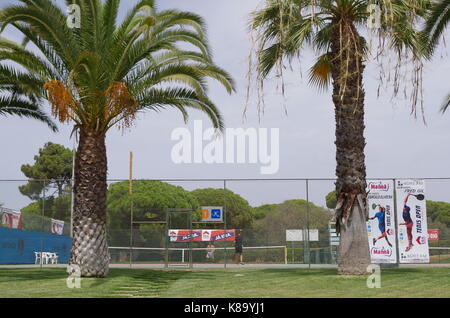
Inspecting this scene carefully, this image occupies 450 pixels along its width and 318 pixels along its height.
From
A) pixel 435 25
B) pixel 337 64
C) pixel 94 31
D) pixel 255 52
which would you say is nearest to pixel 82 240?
pixel 94 31

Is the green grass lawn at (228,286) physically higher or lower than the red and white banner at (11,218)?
lower

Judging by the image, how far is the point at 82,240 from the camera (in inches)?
603

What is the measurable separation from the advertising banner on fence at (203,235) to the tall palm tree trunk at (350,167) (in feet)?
34.9

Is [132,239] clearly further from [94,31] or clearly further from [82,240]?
[94,31]

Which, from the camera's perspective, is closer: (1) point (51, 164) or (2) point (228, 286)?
(2) point (228, 286)

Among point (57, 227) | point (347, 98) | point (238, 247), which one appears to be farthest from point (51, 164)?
point (347, 98)

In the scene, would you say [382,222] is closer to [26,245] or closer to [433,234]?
[433,234]

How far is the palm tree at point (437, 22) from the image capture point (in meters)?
15.8

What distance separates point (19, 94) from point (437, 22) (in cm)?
1261

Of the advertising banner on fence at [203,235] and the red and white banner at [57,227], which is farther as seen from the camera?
the red and white banner at [57,227]

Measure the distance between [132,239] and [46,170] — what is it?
134 ft

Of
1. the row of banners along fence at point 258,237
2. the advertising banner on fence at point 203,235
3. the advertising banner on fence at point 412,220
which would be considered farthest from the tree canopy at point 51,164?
the advertising banner on fence at point 412,220

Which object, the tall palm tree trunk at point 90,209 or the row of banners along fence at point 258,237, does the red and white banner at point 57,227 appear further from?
the tall palm tree trunk at point 90,209

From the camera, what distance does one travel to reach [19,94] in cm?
1811
